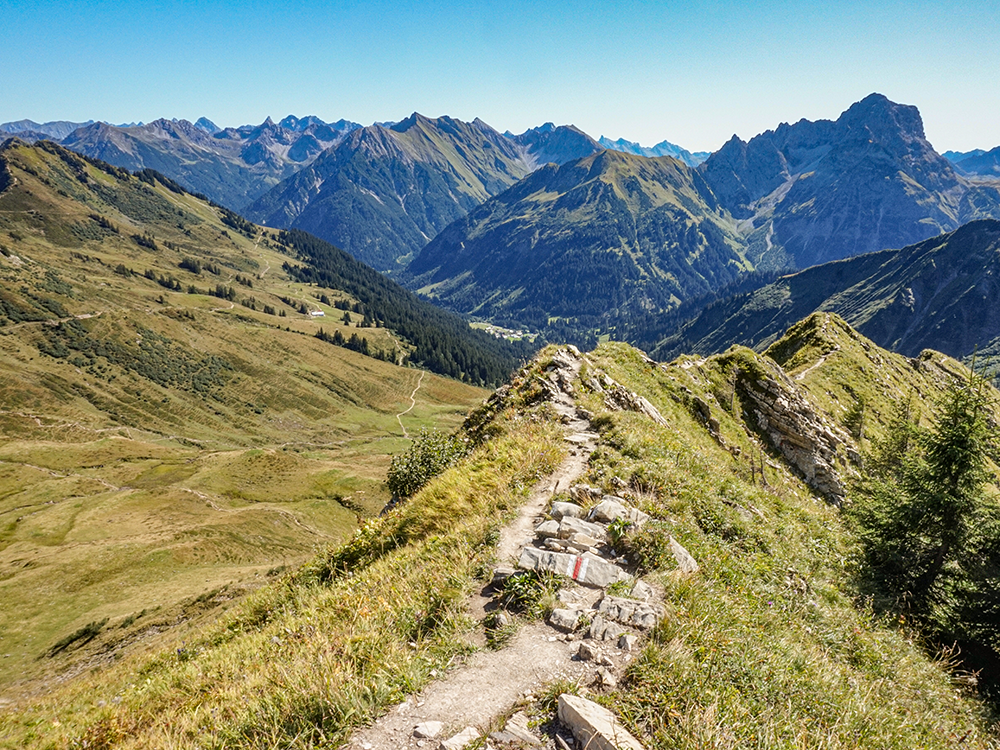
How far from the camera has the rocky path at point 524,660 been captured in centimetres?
519

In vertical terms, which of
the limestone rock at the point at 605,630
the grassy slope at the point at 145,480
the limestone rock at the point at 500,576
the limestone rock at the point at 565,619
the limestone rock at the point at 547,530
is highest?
the limestone rock at the point at 547,530

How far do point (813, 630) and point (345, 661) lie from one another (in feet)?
30.6

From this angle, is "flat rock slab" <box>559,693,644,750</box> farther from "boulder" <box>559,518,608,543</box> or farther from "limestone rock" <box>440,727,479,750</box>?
"boulder" <box>559,518,608,543</box>

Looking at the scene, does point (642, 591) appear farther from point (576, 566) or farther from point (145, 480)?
point (145, 480)

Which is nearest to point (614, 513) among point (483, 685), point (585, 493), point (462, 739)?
point (585, 493)

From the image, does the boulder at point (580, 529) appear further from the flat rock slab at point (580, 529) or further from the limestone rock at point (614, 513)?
the limestone rock at point (614, 513)

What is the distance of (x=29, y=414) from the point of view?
141625mm

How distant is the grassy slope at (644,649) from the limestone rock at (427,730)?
54cm

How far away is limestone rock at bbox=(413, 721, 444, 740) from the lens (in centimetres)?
511

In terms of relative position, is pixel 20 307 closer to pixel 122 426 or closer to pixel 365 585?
pixel 122 426

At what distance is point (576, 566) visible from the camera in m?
8.20

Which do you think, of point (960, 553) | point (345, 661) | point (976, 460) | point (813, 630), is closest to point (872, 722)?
point (813, 630)

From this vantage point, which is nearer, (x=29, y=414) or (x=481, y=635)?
(x=481, y=635)

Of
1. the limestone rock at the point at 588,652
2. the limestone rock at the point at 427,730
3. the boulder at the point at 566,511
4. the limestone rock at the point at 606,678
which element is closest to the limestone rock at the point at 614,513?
the boulder at the point at 566,511
